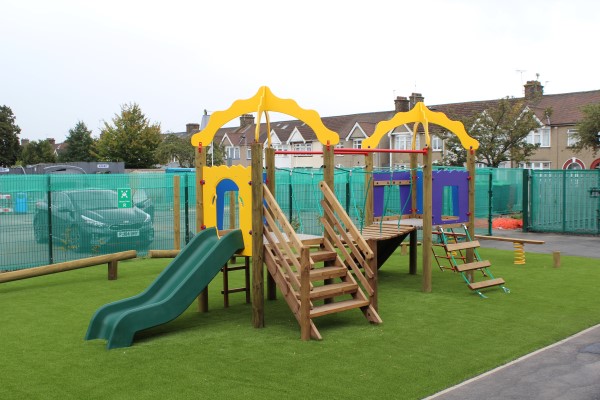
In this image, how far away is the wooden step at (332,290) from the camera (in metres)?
8.45

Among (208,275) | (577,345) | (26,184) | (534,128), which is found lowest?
(577,345)

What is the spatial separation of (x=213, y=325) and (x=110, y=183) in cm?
768

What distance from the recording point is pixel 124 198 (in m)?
15.8

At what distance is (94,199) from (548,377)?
11.8m

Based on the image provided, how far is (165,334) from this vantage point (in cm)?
852

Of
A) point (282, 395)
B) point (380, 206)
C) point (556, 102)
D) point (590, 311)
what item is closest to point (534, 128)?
point (556, 102)

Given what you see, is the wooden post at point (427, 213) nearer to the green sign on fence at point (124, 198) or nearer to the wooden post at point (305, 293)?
the wooden post at point (305, 293)

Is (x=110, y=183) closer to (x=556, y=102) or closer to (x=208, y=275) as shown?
(x=208, y=275)

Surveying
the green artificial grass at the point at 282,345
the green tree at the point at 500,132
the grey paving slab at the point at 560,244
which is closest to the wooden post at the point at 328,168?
the green artificial grass at the point at 282,345

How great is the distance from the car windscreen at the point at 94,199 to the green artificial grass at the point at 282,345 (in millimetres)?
3345

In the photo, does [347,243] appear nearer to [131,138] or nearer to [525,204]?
[525,204]

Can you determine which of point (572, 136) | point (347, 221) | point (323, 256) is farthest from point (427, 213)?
point (572, 136)

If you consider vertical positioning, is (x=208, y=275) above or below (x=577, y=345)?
above

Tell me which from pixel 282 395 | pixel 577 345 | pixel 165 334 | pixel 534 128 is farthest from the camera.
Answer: pixel 534 128
